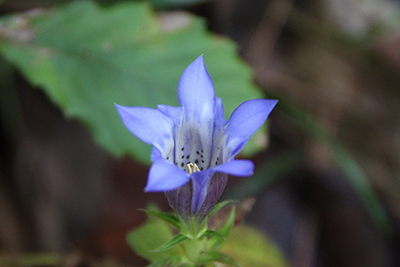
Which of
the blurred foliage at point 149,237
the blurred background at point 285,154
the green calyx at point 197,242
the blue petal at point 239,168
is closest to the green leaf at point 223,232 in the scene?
the green calyx at point 197,242

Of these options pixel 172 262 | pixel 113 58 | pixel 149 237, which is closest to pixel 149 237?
pixel 149 237

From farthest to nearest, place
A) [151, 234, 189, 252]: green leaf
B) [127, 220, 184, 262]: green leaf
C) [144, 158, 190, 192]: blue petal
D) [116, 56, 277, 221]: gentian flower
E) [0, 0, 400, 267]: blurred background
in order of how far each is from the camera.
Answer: [0, 0, 400, 267]: blurred background
[127, 220, 184, 262]: green leaf
[151, 234, 189, 252]: green leaf
[116, 56, 277, 221]: gentian flower
[144, 158, 190, 192]: blue petal

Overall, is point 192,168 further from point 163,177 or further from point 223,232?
point 163,177

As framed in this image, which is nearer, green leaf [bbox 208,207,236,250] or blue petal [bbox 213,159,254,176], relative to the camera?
blue petal [bbox 213,159,254,176]

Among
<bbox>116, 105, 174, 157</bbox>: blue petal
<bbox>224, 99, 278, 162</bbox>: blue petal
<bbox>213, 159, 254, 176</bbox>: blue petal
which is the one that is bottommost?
<bbox>116, 105, 174, 157</bbox>: blue petal

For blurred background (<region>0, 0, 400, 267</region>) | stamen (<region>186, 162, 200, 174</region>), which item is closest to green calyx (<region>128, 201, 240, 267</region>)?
stamen (<region>186, 162, 200, 174</region>)

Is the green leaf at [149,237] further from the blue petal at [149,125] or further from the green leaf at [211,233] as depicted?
the blue petal at [149,125]

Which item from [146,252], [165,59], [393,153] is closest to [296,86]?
[393,153]

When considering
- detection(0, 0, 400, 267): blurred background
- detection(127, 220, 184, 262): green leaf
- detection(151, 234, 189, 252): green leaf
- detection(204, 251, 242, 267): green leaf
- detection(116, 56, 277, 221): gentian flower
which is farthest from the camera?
detection(0, 0, 400, 267): blurred background

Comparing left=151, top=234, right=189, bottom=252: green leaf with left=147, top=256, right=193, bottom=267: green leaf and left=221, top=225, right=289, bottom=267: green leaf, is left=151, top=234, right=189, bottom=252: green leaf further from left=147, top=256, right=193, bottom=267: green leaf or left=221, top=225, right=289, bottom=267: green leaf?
left=221, top=225, right=289, bottom=267: green leaf
